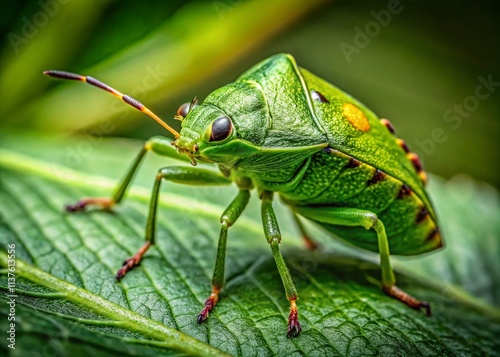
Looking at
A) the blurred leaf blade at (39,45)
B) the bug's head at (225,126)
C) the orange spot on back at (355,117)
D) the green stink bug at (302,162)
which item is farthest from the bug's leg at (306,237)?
the blurred leaf blade at (39,45)

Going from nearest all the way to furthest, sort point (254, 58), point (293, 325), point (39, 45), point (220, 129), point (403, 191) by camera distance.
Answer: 1. point (293, 325)
2. point (220, 129)
3. point (403, 191)
4. point (39, 45)
5. point (254, 58)

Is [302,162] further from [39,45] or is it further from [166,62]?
[39,45]

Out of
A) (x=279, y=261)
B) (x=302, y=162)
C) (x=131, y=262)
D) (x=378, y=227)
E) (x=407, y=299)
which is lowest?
(x=131, y=262)

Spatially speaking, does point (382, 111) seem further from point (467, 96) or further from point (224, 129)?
point (224, 129)

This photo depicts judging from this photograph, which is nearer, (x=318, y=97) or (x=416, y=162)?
(x=318, y=97)

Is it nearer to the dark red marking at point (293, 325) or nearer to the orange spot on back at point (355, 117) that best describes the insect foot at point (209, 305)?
the dark red marking at point (293, 325)

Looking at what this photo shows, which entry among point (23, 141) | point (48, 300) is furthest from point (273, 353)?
point (23, 141)

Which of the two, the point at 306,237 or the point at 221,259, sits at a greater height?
the point at 306,237

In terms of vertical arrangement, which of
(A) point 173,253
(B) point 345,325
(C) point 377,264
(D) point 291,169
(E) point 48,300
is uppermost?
(D) point 291,169

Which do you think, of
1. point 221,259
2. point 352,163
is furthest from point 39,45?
point 352,163
